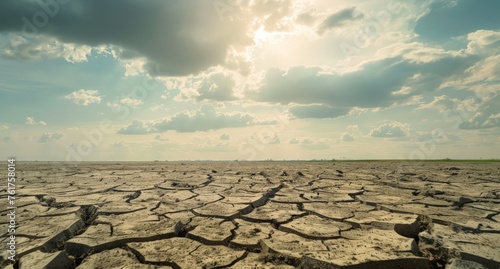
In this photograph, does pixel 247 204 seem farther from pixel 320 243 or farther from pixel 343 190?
pixel 343 190

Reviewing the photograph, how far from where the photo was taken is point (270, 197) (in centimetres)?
350

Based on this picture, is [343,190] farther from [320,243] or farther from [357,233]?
[320,243]

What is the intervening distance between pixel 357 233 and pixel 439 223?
0.82m

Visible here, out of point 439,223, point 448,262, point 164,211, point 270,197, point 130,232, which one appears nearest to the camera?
point 448,262

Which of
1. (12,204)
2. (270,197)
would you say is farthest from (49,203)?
(270,197)

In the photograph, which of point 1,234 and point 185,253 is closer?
point 185,253

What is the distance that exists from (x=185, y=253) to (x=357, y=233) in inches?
50.2

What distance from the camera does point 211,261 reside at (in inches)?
63.5

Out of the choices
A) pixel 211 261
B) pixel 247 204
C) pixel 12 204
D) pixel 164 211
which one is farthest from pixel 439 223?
pixel 12 204

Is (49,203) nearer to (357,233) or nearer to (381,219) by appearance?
(357,233)

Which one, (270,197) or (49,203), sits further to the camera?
(270,197)

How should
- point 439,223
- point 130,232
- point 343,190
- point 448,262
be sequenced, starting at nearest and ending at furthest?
point 448,262, point 130,232, point 439,223, point 343,190

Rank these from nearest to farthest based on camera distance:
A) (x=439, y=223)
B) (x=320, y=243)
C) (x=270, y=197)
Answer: (x=320, y=243) → (x=439, y=223) → (x=270, y=197)

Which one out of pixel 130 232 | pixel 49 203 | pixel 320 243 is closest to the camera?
pixel 320 243
